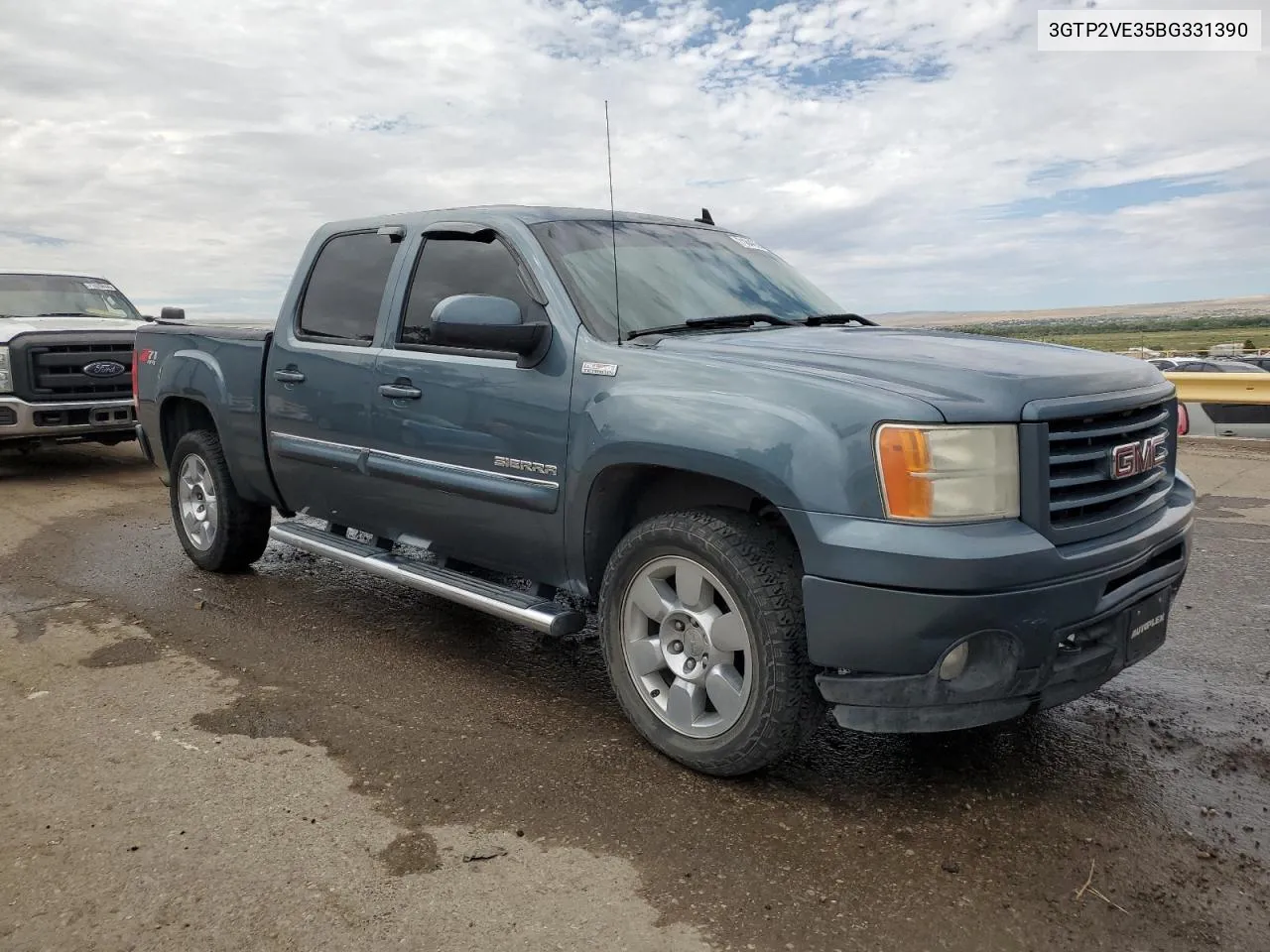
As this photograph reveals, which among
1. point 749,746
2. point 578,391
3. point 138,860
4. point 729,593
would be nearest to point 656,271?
point 578,391

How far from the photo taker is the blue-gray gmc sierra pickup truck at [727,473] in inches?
115

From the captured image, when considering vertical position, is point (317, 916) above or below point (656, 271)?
below

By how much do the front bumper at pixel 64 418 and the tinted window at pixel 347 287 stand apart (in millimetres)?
5610

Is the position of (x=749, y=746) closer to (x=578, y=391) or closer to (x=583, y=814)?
(x=583, y=814)

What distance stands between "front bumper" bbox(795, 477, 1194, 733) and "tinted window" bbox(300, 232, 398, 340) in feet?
A: 8.79

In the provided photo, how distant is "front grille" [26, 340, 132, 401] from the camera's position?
31.4ft

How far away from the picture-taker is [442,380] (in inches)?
166

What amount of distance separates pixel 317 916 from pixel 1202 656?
3.76 m

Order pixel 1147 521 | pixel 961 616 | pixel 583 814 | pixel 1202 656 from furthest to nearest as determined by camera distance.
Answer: pixel 1202 656 → pixel 1147 521 → pixel 583 814 → pixel 961 616

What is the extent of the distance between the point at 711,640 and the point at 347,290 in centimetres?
270

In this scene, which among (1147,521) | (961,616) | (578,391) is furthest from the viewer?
(578,391)

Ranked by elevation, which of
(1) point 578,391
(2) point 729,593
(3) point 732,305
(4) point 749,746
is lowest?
(4) point 749,746

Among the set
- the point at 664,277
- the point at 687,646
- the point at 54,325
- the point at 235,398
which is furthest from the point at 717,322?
the point at 54,325

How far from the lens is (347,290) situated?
5.02 meters
